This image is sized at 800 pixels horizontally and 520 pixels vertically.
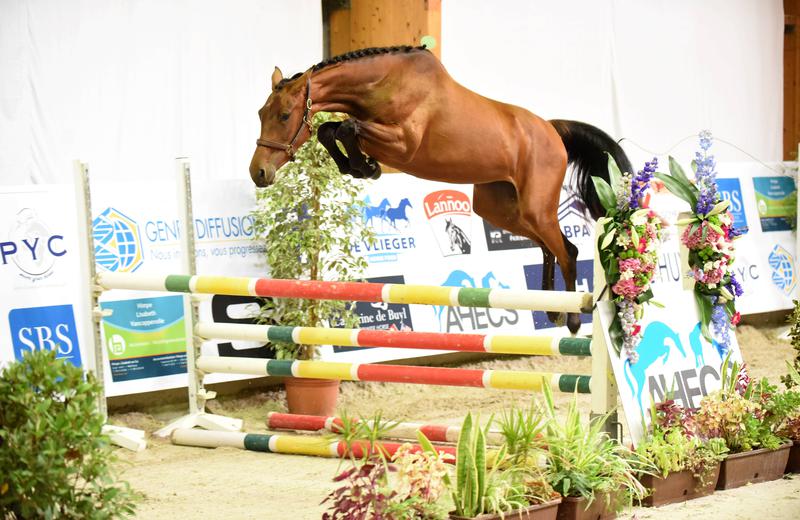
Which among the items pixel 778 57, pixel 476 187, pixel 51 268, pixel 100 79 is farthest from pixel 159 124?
pixel 778 57

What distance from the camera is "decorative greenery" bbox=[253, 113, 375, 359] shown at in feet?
17.7

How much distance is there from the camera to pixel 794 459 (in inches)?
158

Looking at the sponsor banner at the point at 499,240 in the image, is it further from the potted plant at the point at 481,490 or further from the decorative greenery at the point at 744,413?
the potted plant at the point at 481,490

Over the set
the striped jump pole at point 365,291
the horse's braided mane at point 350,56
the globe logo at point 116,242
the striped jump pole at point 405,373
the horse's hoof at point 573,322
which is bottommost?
the striped jump pole at point 405,373

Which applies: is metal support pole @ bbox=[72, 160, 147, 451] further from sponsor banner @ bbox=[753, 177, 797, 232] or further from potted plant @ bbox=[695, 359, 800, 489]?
sponsor banner @ bbox=[753, 177, 797, 232]

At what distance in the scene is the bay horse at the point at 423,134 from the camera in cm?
340

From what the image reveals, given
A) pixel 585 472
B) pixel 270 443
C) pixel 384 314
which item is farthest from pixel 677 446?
pixel 384 314

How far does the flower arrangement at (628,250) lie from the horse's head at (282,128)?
1018mm

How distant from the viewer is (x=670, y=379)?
379 cm

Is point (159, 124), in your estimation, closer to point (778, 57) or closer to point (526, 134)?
point (526, 134)

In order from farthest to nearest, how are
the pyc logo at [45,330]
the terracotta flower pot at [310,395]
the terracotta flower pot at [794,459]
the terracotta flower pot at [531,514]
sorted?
the terracotta flower pot at [310,395]
the pyc logo at [45,330]
the terracotta flower pot at [794,459]
the terracotta flower pot at [531,514]

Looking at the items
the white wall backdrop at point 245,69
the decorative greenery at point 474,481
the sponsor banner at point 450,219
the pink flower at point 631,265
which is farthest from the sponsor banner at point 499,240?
the decorative greenery at point 474,481

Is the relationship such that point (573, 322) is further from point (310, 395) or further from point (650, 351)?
point (310, 395)

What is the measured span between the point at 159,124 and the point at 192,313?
1.72 metres
